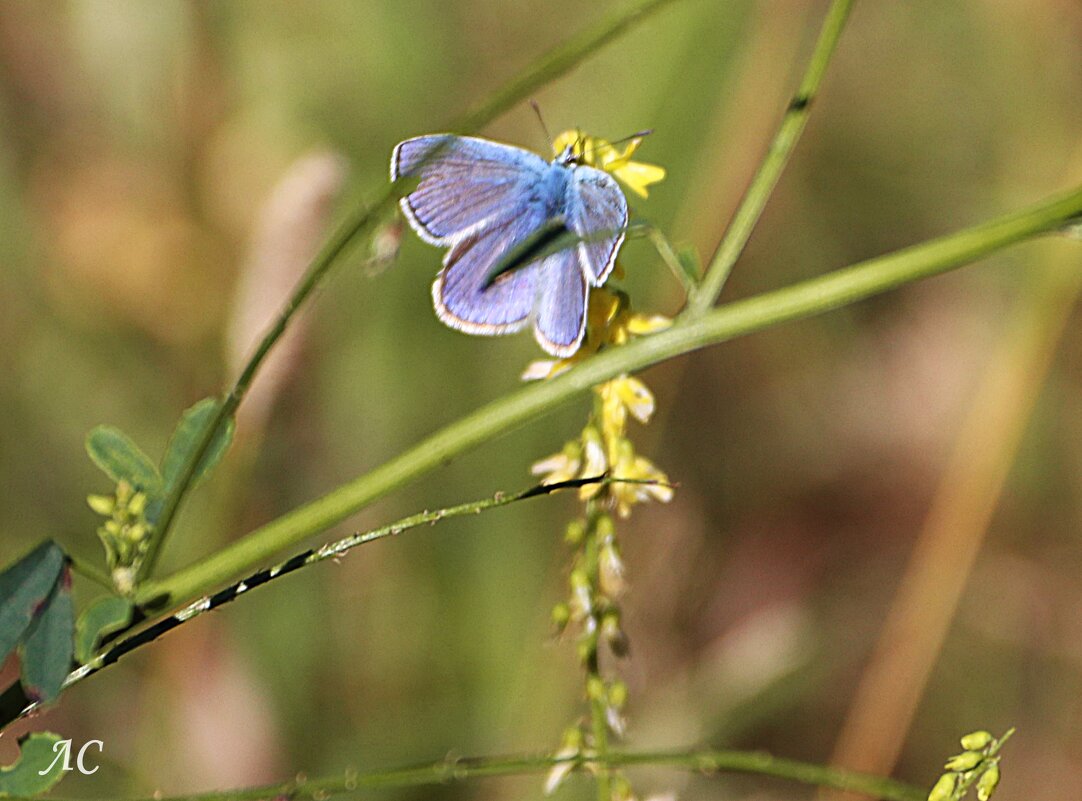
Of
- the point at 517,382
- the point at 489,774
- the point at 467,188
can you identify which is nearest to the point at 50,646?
the point at 489,774

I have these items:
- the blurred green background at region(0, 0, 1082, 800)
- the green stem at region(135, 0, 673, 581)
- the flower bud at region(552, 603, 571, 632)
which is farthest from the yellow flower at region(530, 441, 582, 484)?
the blurred green background at region(0, 0, 1082, 800)

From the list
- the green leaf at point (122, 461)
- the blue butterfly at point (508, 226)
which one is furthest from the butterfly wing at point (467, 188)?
the green leaf at point (122, 461)

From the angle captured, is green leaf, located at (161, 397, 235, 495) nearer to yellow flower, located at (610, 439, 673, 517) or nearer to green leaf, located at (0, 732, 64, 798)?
green leaf, located at (0, 732, 64, 798)

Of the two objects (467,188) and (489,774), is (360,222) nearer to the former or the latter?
(467,188)

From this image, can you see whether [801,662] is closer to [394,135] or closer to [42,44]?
[394,135]

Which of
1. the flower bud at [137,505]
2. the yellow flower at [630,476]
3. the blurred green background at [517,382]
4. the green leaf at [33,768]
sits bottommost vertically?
the green leaf at [33,768]

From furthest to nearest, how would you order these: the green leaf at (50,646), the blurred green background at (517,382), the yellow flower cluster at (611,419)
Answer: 1. the blurred green background at (517,382)
2. the yellow flower cluster at (611,419)
3. the green leaf at (50,646)

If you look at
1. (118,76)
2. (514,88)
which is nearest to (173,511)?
(514,88)

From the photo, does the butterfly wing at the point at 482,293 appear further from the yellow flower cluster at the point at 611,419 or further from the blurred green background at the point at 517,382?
the blurred green background at the point at 517,382
